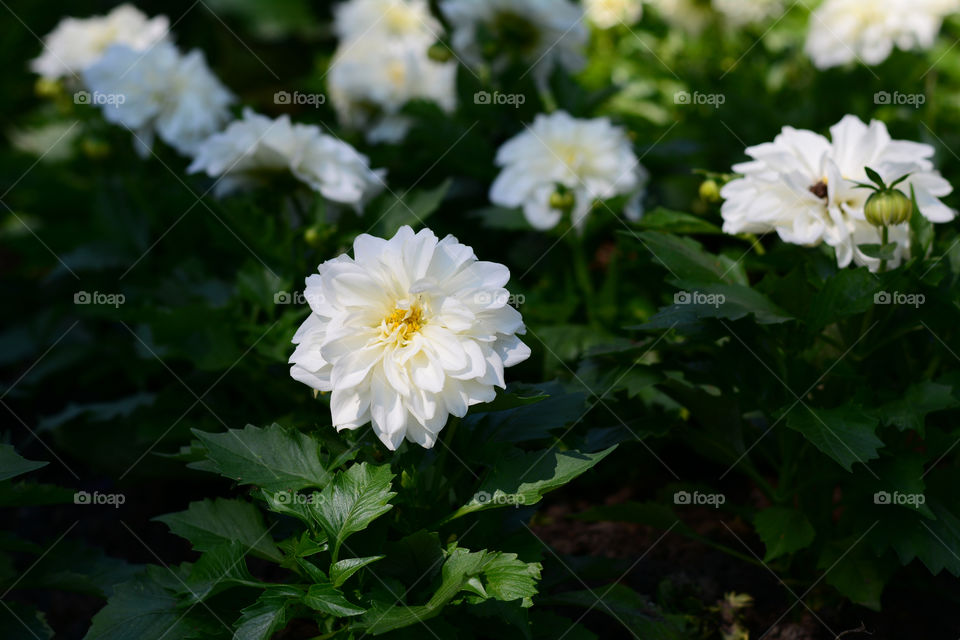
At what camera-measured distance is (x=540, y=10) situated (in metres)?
2.98

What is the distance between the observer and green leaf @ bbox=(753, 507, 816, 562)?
5.69 ft

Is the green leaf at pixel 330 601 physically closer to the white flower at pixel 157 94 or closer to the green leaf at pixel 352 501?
the green leaf at pixel 352 501

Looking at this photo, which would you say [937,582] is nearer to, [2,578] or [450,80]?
[2,578]

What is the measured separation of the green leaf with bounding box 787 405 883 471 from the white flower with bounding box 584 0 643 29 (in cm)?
245

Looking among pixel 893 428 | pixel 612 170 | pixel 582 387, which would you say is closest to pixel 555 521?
pixel 582 387

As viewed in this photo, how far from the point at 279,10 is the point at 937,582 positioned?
4.58m

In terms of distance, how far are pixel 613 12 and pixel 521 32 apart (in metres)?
0.90

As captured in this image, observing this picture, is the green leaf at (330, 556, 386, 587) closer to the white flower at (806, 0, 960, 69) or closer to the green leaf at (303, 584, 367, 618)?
the green leaf at (303, 584, 367, 618)
